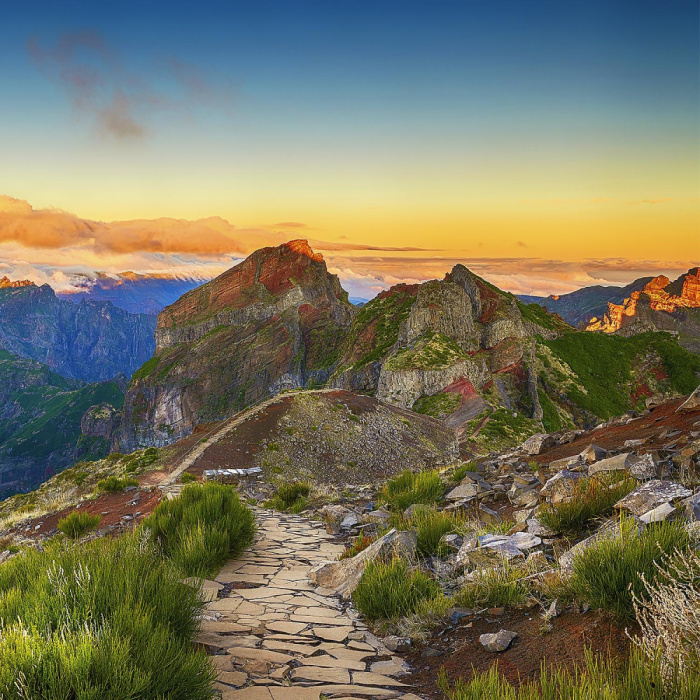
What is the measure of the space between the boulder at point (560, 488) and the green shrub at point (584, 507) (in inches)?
19.8

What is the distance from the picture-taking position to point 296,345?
17888cm

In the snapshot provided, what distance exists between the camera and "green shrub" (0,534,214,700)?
9.46ft

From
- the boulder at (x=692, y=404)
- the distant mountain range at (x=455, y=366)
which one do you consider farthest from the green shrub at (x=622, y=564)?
the distant mountain range at (x=455, y=366)

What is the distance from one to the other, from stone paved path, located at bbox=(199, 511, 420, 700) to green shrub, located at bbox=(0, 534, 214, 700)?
575mm

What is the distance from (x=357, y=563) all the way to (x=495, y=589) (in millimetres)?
2467

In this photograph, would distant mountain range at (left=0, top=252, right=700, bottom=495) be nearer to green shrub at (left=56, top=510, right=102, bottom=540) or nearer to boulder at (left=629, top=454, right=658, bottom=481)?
green shrub at (left=56, top=510, right=102, bottom=540)

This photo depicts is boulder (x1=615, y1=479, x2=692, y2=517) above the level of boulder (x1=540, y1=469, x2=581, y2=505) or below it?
above

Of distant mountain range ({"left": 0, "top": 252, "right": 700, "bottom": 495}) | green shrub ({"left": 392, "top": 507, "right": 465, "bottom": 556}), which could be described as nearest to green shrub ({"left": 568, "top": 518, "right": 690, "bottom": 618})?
green shrub ({"left": 392, "top": 507, "right": 465, "bottom": 556})

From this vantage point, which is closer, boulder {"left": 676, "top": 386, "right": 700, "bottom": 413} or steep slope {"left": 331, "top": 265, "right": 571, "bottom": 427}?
boulder {"left": 676, "top": 386, "right": 700, "bottom": 413}

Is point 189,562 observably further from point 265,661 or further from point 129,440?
point 129,440

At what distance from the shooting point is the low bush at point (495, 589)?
5.12 metres

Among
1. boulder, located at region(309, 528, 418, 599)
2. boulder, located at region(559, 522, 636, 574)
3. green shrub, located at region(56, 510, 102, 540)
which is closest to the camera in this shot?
boulder, located at region(559, 522, 636, 574)

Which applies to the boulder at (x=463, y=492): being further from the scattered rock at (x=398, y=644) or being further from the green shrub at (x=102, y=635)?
the green shrub at (x=102, y=635)

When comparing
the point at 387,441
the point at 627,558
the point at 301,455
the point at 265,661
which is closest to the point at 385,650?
the point at 265,661
